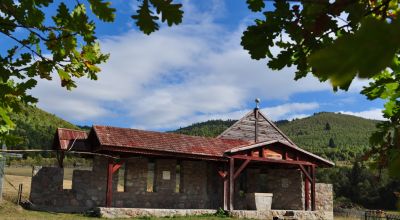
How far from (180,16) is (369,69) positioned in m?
1.14

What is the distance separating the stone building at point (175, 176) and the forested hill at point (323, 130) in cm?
5262

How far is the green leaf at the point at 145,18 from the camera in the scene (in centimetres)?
152

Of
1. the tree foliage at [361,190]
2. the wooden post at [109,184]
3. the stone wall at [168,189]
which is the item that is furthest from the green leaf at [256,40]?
the tree foliage at [361,190]

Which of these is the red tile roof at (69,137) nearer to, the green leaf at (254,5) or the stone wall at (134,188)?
the stone wall at (134,188)

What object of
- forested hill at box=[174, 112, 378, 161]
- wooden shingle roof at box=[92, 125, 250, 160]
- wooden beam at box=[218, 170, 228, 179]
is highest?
forested hill at box=[174, 112, 378, 161]

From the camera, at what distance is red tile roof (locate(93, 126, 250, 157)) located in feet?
51.1

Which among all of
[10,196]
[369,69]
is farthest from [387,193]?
[369,69]

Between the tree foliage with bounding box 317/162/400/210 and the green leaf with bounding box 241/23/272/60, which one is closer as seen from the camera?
the green leaf with bounding box 241/23/272/60

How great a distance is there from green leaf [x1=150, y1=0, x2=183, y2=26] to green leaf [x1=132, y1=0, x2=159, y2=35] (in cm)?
4

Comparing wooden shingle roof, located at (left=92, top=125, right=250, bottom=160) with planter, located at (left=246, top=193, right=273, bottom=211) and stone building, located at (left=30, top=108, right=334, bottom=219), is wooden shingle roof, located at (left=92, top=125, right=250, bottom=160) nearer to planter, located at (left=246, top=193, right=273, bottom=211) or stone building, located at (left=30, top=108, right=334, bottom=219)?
stone building, located at (left=30, top=108, right=334, bottom=219)

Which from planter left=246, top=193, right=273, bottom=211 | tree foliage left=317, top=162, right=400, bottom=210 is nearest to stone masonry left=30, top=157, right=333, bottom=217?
planter left=246, top=193, right=273, bottom=211

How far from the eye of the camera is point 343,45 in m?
0.41

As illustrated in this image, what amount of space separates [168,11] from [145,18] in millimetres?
96

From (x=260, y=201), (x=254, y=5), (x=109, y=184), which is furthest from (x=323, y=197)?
(x=254, y=5)
